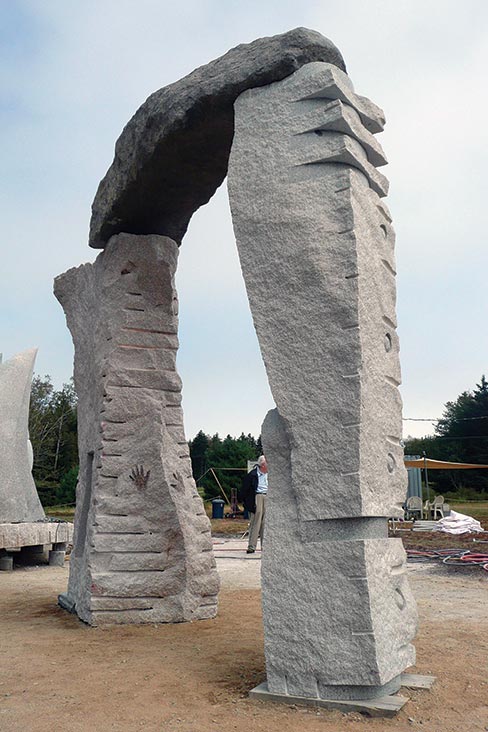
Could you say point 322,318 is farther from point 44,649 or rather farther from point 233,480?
point 233,480

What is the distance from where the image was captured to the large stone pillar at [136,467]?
5758mm

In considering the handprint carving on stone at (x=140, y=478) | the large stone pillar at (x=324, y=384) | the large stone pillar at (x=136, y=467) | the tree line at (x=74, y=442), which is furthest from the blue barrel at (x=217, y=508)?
the large stone pillar at (x=324, y=384)

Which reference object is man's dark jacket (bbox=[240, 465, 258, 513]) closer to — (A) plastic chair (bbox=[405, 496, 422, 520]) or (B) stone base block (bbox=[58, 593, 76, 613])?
(B) stone base block (bbox=[58, 593, 76, 613])

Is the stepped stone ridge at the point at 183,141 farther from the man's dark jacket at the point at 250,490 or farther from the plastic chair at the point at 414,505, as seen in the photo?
the plastic chair at the point at 414,505

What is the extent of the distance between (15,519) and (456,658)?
24.5 feet

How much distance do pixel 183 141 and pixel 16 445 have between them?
271 inches

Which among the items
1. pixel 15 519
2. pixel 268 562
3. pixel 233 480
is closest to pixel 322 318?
pixel 268 562

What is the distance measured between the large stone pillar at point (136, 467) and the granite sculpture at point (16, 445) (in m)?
4.19

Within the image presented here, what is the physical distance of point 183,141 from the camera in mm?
5215

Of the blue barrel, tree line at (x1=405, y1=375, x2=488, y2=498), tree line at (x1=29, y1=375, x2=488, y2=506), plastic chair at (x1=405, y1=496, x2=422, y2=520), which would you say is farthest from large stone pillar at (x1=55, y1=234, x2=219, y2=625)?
tree line at (x1=405, y1=375, x2=488, y2=498)

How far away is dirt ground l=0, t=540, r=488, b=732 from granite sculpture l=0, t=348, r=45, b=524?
3614mm

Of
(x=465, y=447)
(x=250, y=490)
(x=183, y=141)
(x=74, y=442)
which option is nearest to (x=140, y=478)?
(x=183, y=141)

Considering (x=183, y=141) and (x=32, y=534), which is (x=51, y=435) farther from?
(x=183, y=141)

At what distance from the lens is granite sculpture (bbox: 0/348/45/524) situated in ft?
33.8
